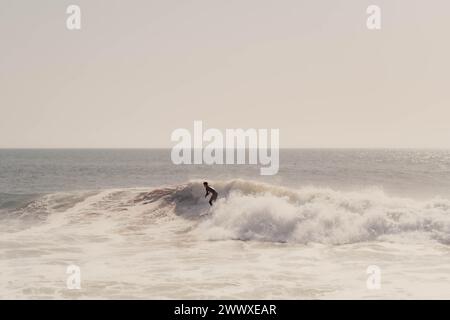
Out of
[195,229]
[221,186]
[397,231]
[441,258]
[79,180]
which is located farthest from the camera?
[79,180]

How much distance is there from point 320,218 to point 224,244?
4.98 meters

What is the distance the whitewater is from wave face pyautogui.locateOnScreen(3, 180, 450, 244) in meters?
0.06

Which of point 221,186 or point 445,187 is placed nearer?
point 221,186

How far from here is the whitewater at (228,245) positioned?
12.9 m

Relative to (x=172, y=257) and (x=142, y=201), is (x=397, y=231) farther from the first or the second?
(x=142, y=201)

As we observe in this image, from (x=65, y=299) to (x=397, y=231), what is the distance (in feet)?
48.3

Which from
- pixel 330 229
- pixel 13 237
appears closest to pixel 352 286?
pixel 330 229

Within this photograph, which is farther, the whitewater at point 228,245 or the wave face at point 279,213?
the wave face at point 279,213

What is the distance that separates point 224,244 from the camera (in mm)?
19812

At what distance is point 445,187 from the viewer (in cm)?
5234

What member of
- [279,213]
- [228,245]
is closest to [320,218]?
[279,213]

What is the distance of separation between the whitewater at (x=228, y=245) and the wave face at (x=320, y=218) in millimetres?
52

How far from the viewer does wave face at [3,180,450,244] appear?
20.9 metres
